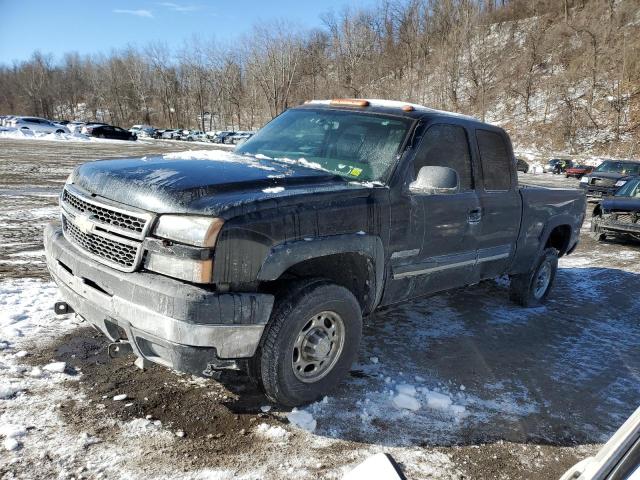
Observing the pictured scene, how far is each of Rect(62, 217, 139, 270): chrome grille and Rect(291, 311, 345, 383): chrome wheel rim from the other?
111cm

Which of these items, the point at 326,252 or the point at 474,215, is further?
the point at 474,215

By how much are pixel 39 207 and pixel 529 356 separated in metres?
9.51

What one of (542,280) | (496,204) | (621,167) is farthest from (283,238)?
(621,167)

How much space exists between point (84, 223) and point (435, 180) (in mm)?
2335

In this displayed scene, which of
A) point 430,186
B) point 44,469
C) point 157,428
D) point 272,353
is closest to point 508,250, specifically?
point 430,186

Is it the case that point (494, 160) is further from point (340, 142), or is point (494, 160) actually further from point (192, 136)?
point (192, 136)

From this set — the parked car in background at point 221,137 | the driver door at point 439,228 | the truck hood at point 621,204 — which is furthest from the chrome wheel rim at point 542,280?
the parked car in background at point 221,137

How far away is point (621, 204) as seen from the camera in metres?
10.9

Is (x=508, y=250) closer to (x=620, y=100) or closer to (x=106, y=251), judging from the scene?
(x=106, y=251)

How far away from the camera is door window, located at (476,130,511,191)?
15.7 ft

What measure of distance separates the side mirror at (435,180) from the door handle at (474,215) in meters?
0.76

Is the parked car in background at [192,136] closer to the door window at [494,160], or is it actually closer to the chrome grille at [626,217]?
the chrome grille at [626,217]

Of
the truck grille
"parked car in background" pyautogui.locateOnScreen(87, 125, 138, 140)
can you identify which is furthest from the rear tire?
"parked car in background" pyautogui.locateOnScreen(87, 125, 138, 140)

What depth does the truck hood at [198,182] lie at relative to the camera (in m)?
2.90
